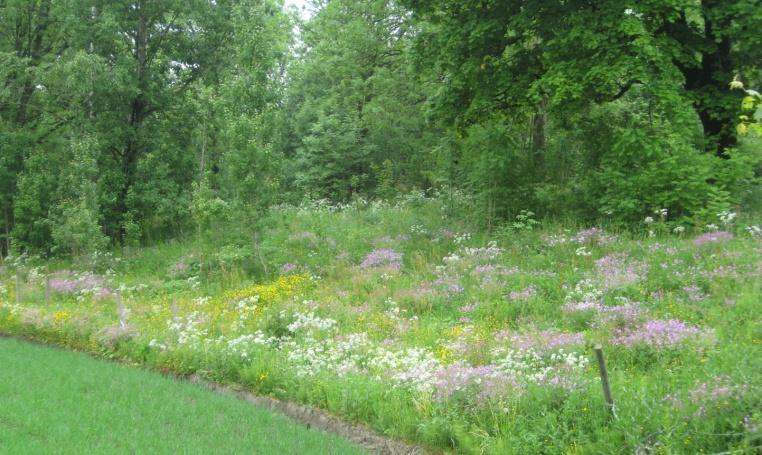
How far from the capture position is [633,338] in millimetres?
8062

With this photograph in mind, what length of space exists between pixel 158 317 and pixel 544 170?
11248mm

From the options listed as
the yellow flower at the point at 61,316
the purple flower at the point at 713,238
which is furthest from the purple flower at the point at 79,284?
the purple flower at the point at 713,238

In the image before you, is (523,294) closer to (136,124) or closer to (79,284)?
(79,284)

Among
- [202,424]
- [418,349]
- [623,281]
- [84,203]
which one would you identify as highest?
[84,203]

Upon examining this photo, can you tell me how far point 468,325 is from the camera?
405 inches

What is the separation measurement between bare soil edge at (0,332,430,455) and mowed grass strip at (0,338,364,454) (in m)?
0.24

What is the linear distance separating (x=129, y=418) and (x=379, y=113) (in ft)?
73.5

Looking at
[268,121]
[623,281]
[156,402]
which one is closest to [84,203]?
[268,121]

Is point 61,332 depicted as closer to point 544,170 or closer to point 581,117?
point 544,170

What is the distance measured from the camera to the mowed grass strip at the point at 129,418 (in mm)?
7141

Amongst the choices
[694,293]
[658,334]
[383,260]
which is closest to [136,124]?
[383,260]

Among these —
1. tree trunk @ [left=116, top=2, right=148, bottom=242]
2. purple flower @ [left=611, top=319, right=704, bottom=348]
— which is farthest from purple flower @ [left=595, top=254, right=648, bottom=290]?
tree trunk @ [left=116, top=2, right=148, bottom=242]

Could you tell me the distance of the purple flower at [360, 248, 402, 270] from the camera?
49.0ft

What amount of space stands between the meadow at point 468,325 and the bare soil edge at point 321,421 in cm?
13
